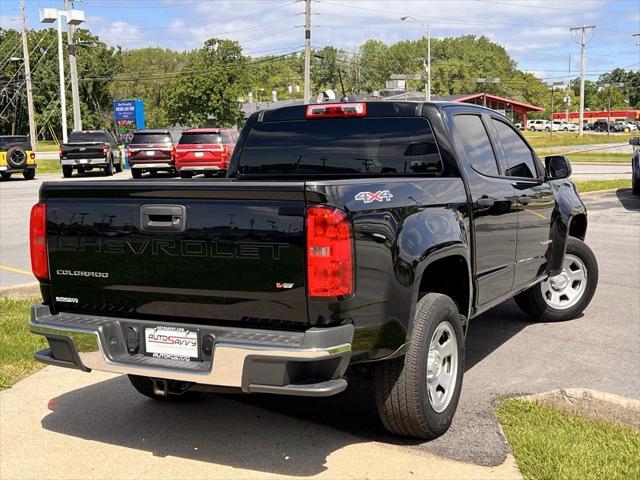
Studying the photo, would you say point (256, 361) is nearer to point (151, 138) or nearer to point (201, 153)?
point (201, 153)

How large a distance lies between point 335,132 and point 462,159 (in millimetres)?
897

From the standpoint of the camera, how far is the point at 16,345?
19.8 feet

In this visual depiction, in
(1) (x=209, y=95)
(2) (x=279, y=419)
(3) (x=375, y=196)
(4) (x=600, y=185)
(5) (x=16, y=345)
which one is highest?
(1) (x=209, y=95)

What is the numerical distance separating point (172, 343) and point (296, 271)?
81cm

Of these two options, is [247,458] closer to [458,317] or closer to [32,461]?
[32,461]

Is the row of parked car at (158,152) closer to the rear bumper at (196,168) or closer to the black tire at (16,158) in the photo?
the rear bumper at (196,168)

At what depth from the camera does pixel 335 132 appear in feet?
16.7

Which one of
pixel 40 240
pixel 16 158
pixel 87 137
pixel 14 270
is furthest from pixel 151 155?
pixel 40 240

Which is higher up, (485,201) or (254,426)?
(485,201)

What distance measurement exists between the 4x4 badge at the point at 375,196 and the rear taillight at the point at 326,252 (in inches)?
7.9

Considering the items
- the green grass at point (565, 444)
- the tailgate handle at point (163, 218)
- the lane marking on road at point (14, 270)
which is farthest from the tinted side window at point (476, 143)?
the lane marking on road at point (14, 270)

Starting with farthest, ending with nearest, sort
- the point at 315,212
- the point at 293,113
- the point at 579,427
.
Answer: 1. the point at 293,113
2. the point at 579,427
3. the point at 315,212

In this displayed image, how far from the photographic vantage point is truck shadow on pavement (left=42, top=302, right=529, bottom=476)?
4.04 m

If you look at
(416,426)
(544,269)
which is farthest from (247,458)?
(544,269)
